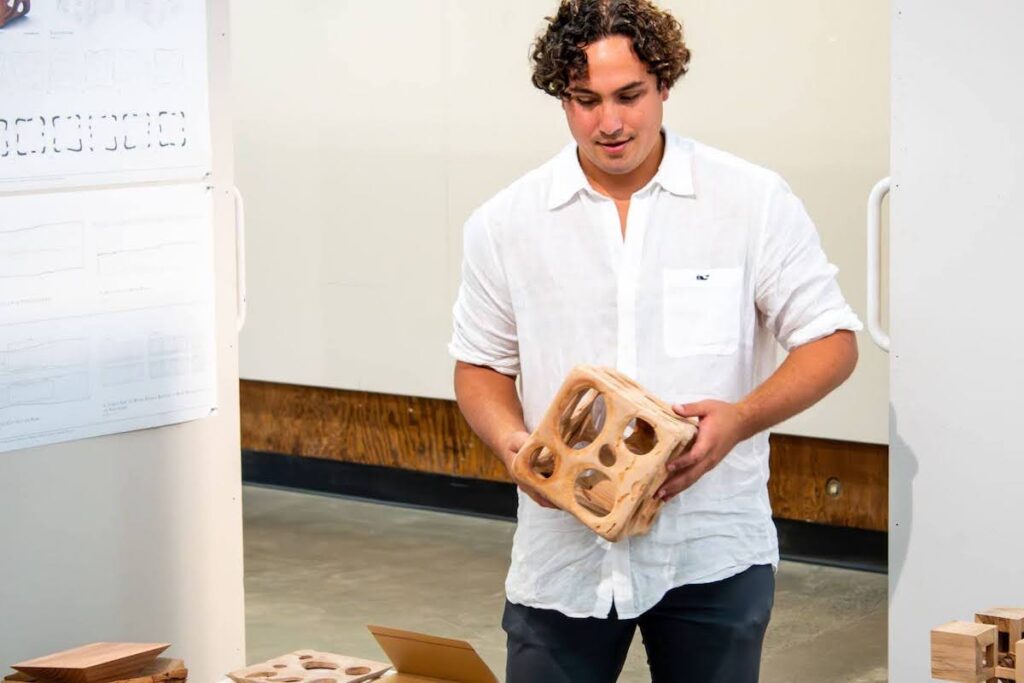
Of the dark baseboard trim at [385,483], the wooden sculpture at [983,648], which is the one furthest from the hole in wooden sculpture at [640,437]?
the dark baseboard trim at [385,483]

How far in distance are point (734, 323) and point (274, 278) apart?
441 cm

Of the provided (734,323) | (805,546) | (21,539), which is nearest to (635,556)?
(734,323)

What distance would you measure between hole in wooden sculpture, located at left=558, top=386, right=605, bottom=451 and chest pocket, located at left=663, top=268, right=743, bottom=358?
148mm

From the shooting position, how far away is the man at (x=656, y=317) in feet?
8.47

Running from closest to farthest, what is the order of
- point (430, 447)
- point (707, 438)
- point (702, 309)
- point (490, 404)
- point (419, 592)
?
point (707, 438)
point (702, 309)
point (490, 404)
point (419, 592)
point (430, 447)

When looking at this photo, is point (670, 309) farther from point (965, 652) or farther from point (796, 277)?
point (965, 652)

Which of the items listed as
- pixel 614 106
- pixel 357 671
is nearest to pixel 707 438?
pixel 614 106

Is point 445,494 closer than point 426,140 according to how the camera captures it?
No

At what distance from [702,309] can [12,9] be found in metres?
1.60

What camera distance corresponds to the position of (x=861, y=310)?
5.51m

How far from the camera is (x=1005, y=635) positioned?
219 cm

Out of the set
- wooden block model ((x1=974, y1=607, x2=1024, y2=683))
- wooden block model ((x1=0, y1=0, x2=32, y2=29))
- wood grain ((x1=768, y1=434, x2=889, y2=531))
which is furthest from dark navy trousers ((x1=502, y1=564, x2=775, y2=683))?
wood grain ((x1=768, y1=434, x2=889, y2=531))

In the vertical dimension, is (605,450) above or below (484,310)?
below

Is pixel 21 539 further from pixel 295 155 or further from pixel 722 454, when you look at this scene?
pixel 295 155
